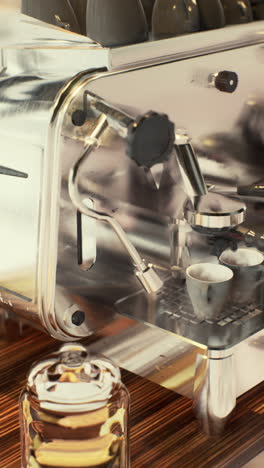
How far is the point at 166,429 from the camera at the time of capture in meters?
1.03

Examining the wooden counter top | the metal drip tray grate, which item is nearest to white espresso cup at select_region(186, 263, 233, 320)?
the metal drip tray grate

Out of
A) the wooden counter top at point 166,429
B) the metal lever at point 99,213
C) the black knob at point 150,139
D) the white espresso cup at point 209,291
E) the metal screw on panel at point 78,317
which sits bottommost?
the wooden counter top at point 166,429

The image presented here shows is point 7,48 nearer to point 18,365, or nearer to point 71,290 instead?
point 71,290

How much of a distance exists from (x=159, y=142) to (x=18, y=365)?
45cm

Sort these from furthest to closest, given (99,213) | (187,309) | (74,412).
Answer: (187,309)
(99,213)
(74,412)

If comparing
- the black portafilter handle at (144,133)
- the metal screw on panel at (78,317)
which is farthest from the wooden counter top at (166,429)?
the black portafilter handle at (144,133)

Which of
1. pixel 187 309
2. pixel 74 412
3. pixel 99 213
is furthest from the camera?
pixel 187 309

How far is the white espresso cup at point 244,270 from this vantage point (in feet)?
3.63

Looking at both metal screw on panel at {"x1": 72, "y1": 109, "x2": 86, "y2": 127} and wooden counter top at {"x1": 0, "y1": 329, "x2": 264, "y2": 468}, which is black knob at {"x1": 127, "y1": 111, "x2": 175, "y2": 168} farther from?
wooden counter top at {"x1": 0, "y1": 329, "x2": 264, "y2": 468}

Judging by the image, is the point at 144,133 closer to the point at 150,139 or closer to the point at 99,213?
the point at 150,139

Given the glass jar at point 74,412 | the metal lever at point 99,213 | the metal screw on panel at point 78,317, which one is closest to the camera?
the glass jar at point 74,412

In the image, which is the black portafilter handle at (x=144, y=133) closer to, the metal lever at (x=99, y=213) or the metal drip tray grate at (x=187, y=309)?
the metal lever at (x=99, y=213)

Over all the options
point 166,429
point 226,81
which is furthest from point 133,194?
point 166,429

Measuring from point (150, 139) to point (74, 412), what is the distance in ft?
1.02
